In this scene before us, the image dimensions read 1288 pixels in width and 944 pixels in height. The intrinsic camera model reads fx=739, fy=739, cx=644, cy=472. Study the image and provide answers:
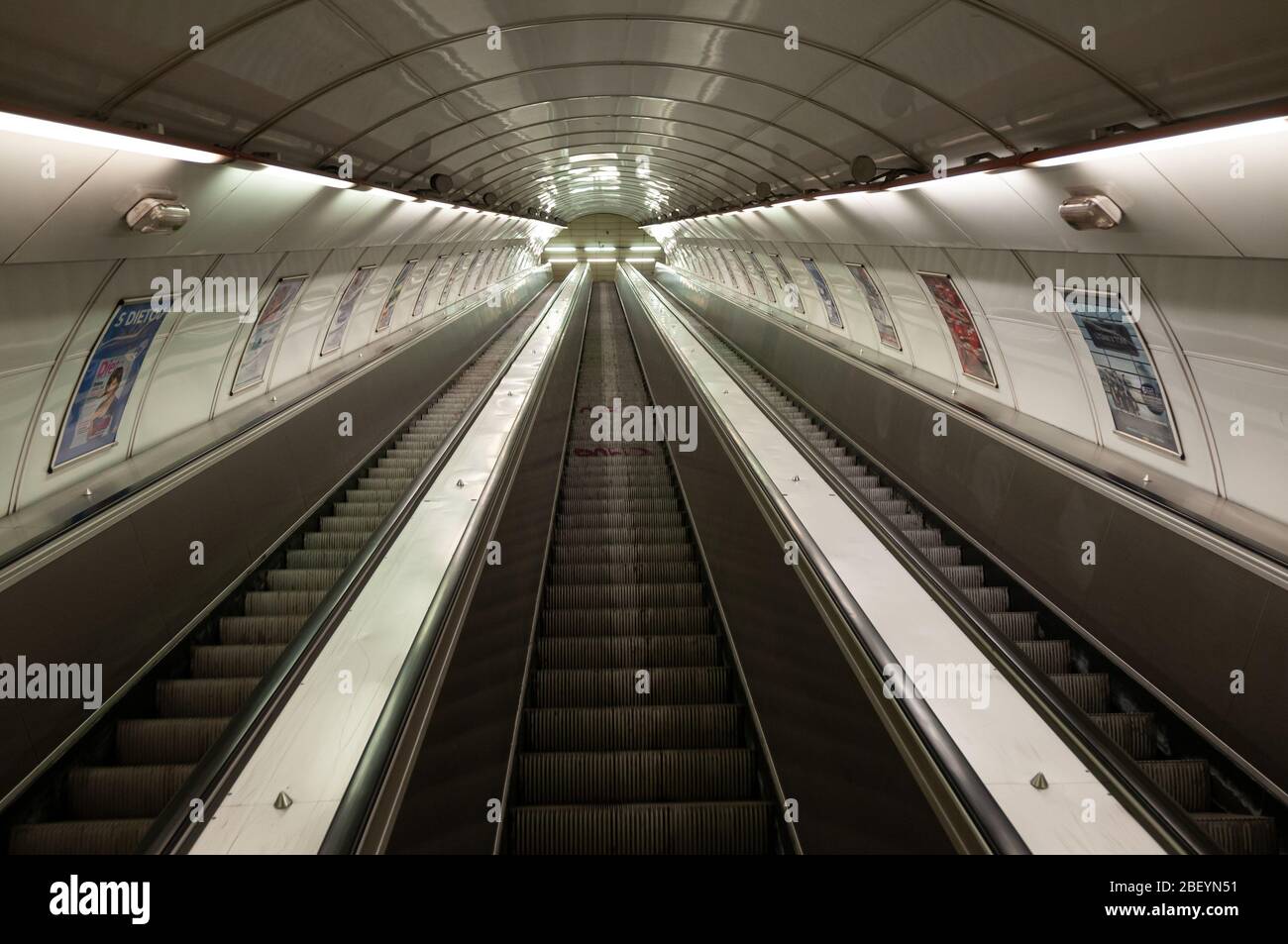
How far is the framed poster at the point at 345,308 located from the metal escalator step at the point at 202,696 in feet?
27.7

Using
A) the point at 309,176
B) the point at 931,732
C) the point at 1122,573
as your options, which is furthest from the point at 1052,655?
the point at 309,176

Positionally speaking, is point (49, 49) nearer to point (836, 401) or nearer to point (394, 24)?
point (394, 24)

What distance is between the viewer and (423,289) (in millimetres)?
19141

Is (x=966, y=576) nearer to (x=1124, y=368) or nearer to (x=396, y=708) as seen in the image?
(x=1124, y=368)

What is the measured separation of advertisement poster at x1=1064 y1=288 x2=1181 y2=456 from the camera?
21.6 feet

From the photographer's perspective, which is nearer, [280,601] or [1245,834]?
[1245,834]

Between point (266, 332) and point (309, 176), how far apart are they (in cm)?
373

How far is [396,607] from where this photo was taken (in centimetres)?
430

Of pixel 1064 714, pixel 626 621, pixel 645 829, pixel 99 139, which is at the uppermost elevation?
pixel 99 139

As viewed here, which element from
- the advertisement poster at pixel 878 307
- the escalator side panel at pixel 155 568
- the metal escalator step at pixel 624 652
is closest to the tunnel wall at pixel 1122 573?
the advertisement poster at pixel 878 307

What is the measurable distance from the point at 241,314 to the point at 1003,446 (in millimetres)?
8942

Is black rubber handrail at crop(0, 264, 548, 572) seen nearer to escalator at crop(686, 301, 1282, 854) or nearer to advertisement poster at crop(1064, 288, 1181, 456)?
escalator at crop(686, 301, 1282, 854)

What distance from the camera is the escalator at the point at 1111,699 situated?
13.1 feet

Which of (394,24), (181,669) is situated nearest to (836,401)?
(394,24)
